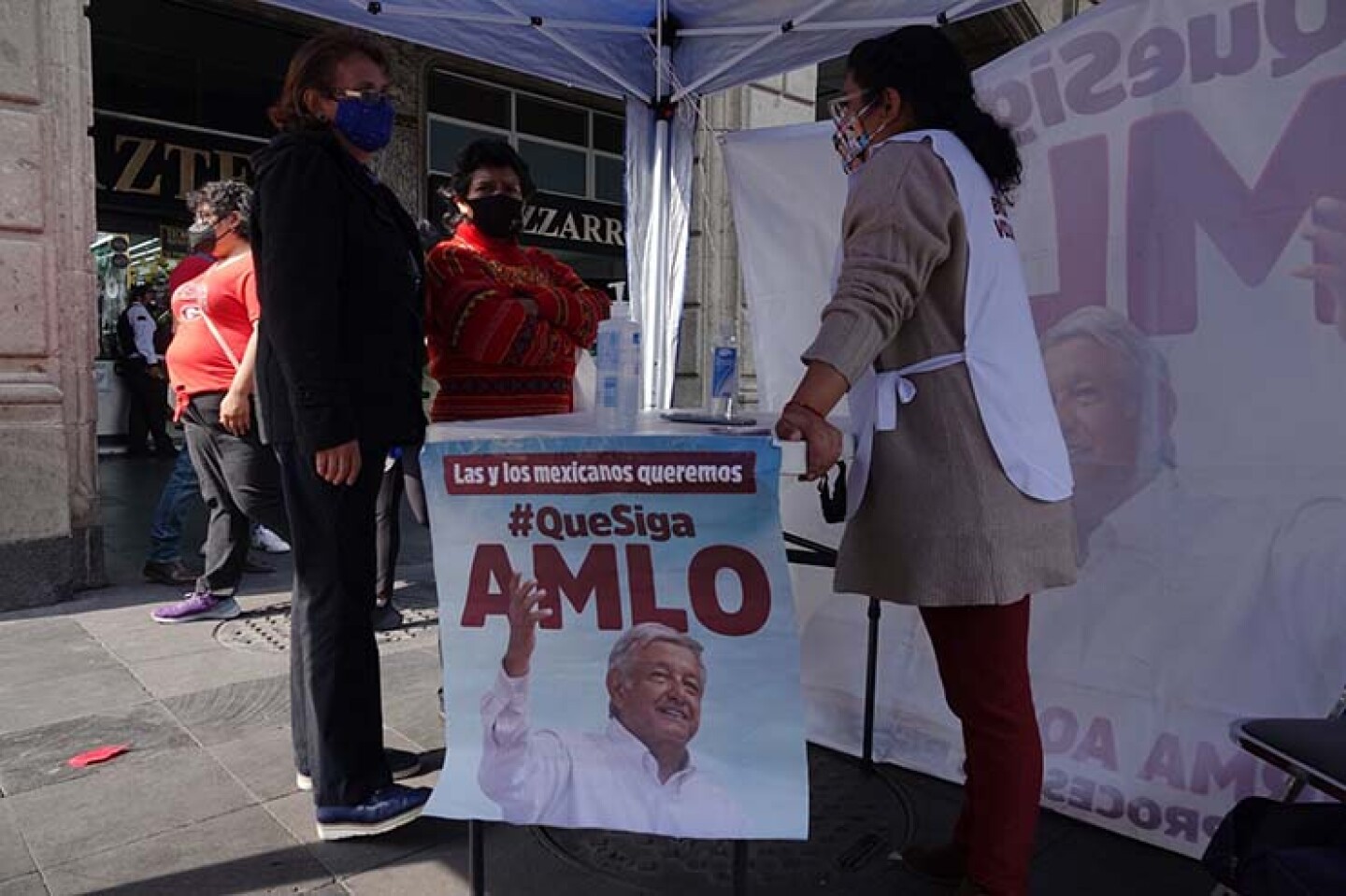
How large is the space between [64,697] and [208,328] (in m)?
1.60

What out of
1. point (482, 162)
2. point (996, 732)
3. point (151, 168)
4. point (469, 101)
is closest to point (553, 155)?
point (469, 101)

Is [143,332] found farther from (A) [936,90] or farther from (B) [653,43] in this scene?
(A) [936,90]

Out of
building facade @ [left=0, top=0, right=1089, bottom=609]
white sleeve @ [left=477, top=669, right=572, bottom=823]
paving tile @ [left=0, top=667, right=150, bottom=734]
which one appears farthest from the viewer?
building facade @ [left=0, top=0, right=1089, bottom=609]

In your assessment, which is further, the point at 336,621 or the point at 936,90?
the point at 336,621

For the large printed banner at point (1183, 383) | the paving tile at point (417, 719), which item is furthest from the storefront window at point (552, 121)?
the large printed banner at point (1183, 383)

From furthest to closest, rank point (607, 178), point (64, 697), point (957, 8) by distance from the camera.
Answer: point (607, 178) < point (957, 8) < point (64, 697)

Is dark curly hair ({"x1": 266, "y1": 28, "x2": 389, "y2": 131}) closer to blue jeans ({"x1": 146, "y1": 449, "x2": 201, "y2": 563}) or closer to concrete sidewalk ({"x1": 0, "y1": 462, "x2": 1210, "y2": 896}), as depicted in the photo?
concrete sidewalk ({"x1": 0, "y1": 462, "x2": 1210, "y2": 896})

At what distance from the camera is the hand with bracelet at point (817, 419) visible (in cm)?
173

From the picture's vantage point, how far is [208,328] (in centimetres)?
424

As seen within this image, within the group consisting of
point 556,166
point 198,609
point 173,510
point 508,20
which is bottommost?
point 198,609

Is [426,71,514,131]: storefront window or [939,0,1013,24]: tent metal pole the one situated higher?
[426,71,514,131]: storefront window

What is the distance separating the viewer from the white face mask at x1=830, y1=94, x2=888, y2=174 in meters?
2.00

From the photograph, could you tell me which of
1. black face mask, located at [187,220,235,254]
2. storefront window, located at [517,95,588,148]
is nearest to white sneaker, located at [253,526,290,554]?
black face mask, located at [187,220,235,254]

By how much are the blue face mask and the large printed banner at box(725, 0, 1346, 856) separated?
1754 millimetres
